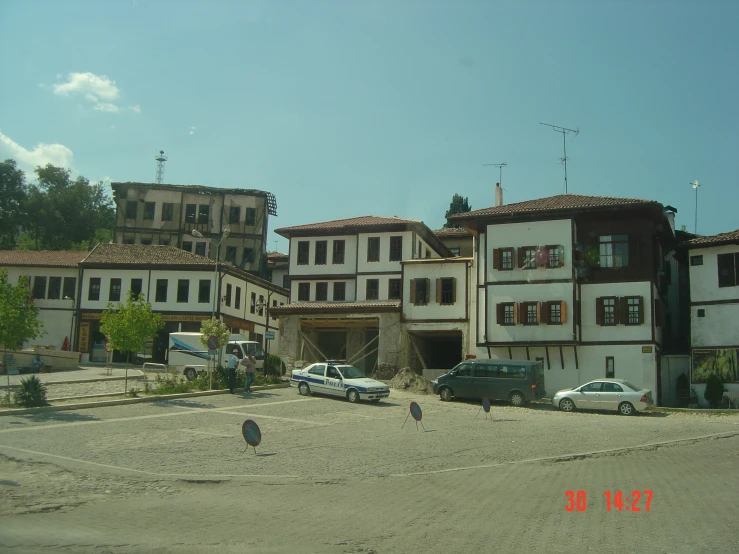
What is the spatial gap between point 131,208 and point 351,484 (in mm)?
57524

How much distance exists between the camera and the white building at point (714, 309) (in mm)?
35281

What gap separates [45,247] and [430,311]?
49.2 metres

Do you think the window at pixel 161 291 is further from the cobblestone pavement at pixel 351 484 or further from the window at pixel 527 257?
the cobblestone pavement at pixel 351 484

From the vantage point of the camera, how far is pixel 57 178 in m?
77.8

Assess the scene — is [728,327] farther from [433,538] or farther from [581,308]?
[433,538]

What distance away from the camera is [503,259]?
3972 cm

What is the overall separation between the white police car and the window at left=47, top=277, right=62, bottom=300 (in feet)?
95.4

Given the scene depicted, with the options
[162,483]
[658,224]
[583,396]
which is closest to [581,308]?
[658,224]

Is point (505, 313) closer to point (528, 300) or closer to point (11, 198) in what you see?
point (528, 300)

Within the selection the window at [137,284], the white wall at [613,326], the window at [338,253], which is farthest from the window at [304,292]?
the white wall at [613,326]

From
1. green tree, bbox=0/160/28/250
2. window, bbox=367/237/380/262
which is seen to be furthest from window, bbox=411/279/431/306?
green tree, bbox=0/160/28/250

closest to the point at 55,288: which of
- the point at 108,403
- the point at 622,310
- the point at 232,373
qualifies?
the point at 232,373

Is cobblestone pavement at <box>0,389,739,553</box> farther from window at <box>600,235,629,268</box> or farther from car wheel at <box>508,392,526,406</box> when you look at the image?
window at <box>600,235,629,268</box>

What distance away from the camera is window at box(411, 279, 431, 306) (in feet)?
144
